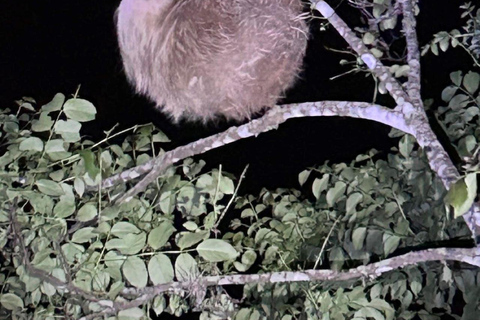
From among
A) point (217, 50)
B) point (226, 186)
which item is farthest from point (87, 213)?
point (217, 50)

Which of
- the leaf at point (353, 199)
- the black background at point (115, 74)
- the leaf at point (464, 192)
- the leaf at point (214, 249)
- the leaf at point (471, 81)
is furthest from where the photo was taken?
the black background at point (115, 74)

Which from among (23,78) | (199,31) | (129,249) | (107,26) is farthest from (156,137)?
(23,78)

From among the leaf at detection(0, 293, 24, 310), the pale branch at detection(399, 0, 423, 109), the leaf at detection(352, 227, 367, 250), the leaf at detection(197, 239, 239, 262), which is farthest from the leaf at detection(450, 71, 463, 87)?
the leaf at detection(0, 293, 24, 310)

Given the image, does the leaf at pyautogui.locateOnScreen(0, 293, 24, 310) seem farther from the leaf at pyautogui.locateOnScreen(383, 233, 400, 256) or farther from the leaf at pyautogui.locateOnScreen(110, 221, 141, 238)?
the leaf at pyautogui.locateOnScreen(383, 233, 400, 256)

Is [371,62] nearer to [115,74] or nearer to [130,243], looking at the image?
[130,243]

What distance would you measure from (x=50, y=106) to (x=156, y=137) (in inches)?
11.2

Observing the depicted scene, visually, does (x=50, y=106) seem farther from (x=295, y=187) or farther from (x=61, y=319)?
(x=295, y=187)

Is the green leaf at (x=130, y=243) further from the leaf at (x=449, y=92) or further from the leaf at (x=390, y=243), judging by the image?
the leaf at (x=449, y=92)

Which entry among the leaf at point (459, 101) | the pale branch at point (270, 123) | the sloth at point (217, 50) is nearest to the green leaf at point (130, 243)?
the pale branch at point (270, 123)

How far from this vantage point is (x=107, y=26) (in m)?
1.48

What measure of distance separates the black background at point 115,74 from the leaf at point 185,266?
0.56 meters

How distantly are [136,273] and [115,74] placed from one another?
29.4 inches

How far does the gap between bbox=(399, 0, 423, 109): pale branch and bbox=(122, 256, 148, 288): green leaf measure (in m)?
0.51

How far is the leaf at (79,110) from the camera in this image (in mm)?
899
